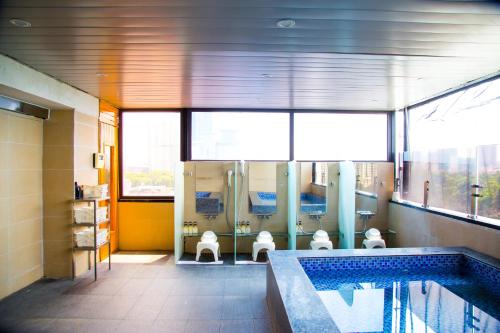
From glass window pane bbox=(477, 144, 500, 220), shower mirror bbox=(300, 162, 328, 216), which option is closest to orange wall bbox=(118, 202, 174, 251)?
shower mirror bbox=(300, 162, 328, 216)

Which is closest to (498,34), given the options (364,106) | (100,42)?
(364,106)

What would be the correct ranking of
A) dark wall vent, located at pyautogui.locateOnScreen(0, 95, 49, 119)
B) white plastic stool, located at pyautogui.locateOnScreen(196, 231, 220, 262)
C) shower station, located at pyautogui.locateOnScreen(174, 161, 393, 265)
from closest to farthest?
dark wall vent, located at pyautogui.locateOnScreen(0, 95, 49, 119) → white plastic stool, located at pyautogui.locateOnScreen(196, 231, 220, 262) → shower station, located at pyautogui.locateOnScreen(174, 161, 393, 265)

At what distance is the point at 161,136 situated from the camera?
5.54 m

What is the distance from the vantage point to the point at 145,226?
5.47 metres

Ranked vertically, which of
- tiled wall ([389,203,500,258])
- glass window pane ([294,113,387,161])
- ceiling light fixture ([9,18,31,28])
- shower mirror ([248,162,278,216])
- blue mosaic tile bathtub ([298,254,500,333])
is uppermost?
ceiling light fixture ([9,18,31,28])

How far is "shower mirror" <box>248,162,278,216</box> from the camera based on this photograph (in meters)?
5.32

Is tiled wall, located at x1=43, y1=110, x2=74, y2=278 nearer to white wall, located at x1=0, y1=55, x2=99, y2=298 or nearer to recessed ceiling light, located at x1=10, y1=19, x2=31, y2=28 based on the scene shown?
white wall, located at x1=0, y1=55, x2=99, y2=298

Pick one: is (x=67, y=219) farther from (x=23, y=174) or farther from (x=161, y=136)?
(x=161, y=136)

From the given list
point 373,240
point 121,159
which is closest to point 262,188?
point 373,240

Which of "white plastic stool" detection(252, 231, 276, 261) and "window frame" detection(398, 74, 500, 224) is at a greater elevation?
"window frame" detection(398, 74, 500, 224)

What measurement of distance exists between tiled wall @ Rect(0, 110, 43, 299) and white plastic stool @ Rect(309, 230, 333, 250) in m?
3.92

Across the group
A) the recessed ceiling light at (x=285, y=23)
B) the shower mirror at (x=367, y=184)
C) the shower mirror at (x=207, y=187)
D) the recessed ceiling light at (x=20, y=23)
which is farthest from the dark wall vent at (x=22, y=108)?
the shower mirror at (x=367, y=184)

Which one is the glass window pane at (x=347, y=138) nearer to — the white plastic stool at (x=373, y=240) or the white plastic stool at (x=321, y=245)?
the white plastic stool at (x=373, y=240)

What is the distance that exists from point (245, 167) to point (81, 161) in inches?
98.7
